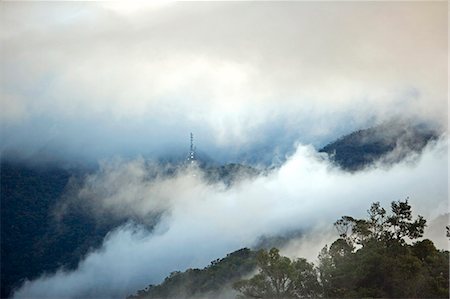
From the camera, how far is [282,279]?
1070 inches

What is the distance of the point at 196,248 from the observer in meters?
95.4

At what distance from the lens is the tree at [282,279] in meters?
26.7

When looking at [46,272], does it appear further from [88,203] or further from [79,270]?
[88,203]

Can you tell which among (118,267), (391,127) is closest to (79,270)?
(118,267)

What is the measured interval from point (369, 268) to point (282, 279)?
13.6 ft

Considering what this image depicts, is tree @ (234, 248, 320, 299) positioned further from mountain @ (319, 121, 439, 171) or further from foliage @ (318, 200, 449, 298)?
mountain @ (319, 121, 439, 171)

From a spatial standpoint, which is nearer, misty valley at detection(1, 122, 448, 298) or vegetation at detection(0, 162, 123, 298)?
misty valley at detection(1, 122, 448, 298)

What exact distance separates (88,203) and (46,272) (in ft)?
53.3

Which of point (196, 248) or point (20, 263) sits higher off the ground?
point (196, 248)

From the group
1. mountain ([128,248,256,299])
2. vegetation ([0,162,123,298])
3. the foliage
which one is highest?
vegetation ([0,162,123,298])

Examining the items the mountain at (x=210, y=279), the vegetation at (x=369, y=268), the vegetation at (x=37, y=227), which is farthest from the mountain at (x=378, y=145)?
the vegetation at (x=369, y=268)

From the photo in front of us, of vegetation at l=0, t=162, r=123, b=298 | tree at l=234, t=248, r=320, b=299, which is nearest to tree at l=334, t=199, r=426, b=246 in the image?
tree at l=234, t=248, r=320, b=299

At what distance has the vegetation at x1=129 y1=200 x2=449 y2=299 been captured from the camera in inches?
952

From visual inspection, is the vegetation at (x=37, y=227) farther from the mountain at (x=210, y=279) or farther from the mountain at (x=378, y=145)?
the mountain at (x=378, y=145)
